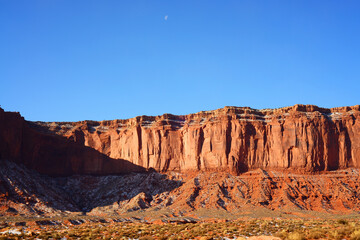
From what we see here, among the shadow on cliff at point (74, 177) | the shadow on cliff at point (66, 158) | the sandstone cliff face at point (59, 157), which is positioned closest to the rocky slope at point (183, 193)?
the shadow on cliff at point (74, 177)

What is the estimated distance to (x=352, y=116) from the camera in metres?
85.4

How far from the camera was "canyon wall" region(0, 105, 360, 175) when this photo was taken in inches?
3246

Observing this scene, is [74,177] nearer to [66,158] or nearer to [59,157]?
[66,158]

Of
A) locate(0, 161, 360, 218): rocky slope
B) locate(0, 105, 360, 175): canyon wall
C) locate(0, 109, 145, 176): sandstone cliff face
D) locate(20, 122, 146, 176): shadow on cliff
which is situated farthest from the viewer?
locate(20, 122, 146, 176): shadow on cliff

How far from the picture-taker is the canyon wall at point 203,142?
82438mm

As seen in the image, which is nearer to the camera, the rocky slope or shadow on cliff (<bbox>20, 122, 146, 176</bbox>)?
the rocky slope

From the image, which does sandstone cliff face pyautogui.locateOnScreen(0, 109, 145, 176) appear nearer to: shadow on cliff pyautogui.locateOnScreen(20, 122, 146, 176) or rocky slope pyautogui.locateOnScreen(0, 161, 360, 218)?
shadow on cliff pyautogui.locateOnScreen(20, 122, 146, 176)

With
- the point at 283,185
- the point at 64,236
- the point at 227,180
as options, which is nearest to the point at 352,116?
the point at 283,185

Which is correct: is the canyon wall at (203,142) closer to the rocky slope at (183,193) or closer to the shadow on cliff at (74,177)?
the shadow on cliff at (74,177)

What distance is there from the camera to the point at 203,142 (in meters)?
88.0

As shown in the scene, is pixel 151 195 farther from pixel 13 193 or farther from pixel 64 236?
pixel 64 236

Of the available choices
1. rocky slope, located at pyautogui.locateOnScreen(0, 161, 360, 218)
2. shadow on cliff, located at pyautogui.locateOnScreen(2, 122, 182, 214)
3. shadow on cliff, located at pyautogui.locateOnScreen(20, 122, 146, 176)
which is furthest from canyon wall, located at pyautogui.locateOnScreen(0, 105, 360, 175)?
rocky slope, located at pyautogui.locateOnScreen(0, 161, 360, 218)

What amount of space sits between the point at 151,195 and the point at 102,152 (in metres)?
21.3

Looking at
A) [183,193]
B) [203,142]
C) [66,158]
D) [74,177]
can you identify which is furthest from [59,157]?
[203,142]
